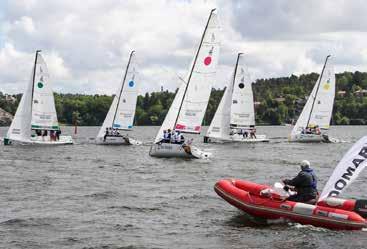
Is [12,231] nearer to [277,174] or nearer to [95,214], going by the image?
[95,214]

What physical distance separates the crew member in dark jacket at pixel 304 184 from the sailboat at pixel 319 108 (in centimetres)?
4544

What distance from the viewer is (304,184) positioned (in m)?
19.6

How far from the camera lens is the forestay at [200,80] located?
135ft

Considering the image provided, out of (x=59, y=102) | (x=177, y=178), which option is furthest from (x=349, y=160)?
(x=59, y=102)

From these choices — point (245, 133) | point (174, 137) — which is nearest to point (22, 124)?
point (174, 137)

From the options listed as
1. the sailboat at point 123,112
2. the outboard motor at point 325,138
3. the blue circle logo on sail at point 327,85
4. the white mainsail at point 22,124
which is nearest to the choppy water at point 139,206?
the white mainsail at point 22,124

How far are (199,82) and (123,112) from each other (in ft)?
57.1

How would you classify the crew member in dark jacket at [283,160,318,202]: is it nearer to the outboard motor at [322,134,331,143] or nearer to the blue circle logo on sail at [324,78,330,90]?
the outboard motor at [322,134,331,143]

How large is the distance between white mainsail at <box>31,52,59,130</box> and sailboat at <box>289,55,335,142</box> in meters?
24.9

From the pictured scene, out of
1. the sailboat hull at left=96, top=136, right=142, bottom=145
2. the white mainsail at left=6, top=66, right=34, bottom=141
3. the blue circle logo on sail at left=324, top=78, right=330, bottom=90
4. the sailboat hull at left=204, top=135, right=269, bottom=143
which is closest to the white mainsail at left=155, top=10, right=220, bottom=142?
the sailboat hull at left=96, top=136, right=142, bottom=145

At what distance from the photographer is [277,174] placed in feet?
112

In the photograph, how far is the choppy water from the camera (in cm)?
1784

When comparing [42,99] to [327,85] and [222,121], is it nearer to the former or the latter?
[222,121]

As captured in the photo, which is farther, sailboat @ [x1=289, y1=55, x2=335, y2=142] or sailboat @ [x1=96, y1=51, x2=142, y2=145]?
sailboat @ [x1=289, y1=55, x2=335, y2=142]
